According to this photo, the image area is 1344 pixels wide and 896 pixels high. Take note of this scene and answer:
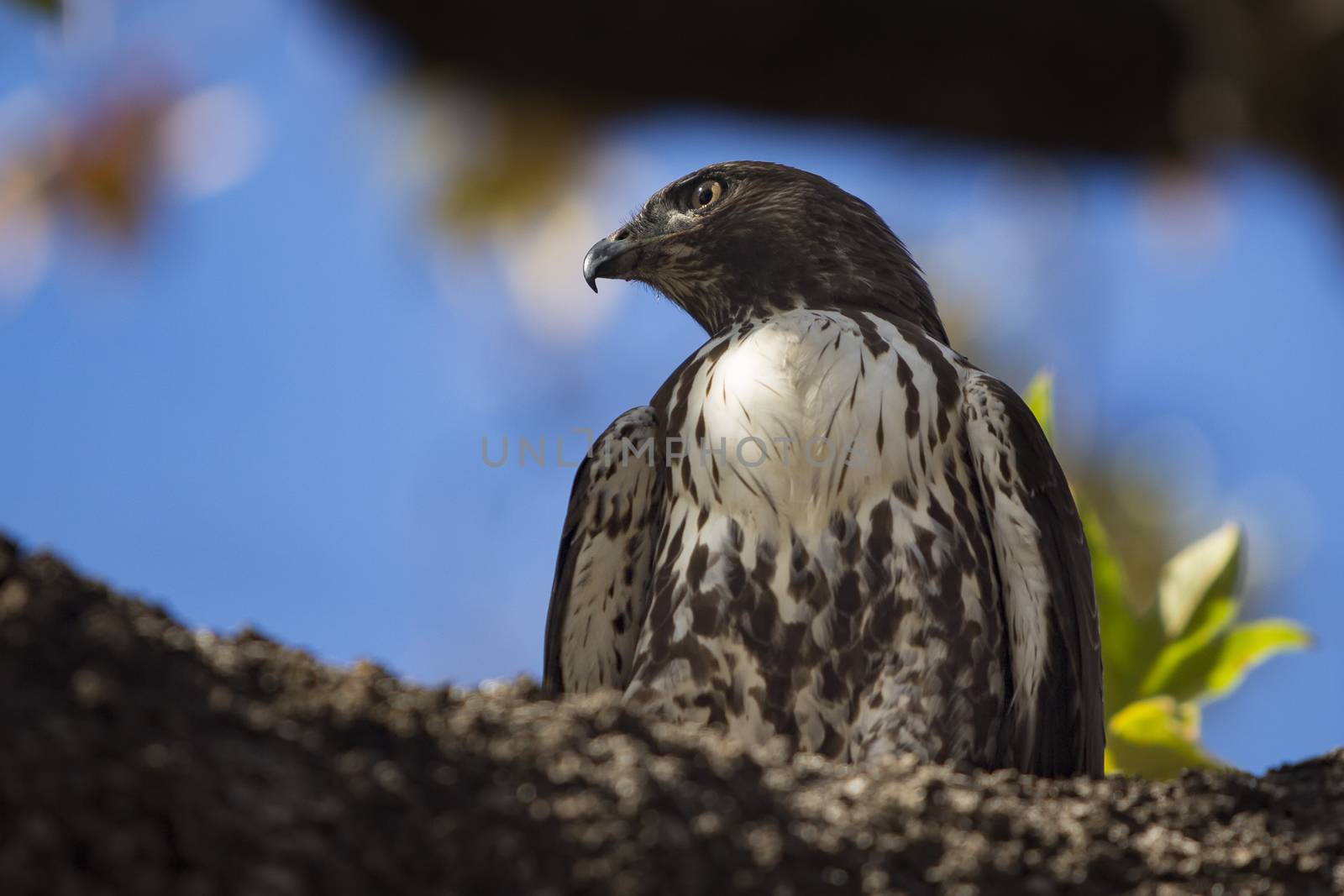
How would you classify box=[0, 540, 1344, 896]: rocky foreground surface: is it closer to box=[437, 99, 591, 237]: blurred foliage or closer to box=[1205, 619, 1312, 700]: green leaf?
box=[1205, 619, 1312, 700]: green leaf

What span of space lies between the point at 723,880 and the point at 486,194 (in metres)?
10.3

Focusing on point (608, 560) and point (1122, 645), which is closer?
point (1122, 645)

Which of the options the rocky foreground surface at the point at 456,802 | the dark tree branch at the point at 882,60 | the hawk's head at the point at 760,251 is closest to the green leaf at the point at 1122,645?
the hawk's head at the point at 760,251

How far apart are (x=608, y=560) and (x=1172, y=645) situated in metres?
1.83

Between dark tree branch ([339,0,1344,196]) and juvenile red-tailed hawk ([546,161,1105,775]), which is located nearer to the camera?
juvenile red-tailed hawk ([546,161,1105,775])

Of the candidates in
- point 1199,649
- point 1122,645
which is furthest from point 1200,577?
point 1122,645

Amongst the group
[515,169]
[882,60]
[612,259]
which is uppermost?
[515,169]

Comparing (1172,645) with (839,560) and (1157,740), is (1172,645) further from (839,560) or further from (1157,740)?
(839,560)

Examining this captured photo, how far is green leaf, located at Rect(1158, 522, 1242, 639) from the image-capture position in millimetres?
4676

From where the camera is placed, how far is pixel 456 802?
8.33ft

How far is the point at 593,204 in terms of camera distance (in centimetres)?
1205

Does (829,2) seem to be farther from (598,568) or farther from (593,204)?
(598,568)

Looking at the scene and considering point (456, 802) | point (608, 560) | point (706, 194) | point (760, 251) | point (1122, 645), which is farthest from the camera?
point (706, 194)

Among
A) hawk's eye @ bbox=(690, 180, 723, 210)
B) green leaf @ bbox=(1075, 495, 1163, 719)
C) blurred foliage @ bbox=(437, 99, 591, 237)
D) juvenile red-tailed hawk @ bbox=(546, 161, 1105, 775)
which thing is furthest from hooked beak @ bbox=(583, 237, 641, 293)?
blurred foliage @ bbox=(437, 99, 591, 237)
